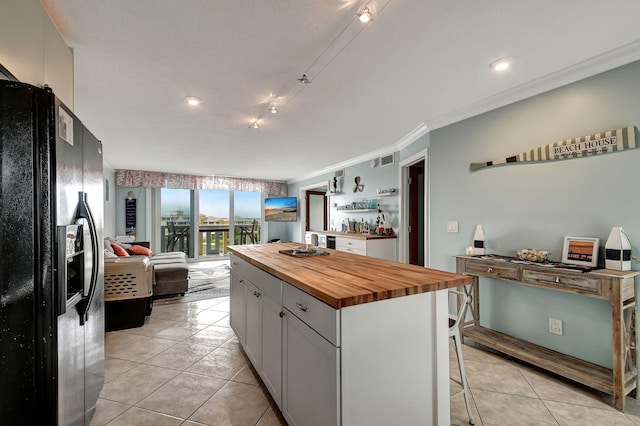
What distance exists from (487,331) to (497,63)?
7.62ft

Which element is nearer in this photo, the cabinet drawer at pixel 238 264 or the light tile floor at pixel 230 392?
the light tile floor at pixel 230 392

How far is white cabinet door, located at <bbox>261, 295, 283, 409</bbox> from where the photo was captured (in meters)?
1.65

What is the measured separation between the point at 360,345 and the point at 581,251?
1.99 meters

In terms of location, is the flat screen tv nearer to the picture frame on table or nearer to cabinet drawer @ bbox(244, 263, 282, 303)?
cabinet drawer @ bbox(244, 263, 282, 303)

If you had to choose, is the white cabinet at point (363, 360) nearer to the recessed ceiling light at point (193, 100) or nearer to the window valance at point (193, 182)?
the recessed ceiling light at point (193, 100)

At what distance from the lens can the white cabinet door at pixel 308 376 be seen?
3.83ft

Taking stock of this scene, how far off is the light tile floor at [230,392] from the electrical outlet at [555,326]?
0.34 meters

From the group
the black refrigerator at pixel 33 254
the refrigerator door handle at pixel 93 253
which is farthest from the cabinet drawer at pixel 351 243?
the black refrigerator at pixel 33 254

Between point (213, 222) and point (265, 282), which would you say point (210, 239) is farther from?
point (265, 282)

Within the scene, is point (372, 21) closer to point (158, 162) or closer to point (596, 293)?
point (596, 293)

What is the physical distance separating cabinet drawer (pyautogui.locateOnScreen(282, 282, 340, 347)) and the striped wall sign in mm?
2302

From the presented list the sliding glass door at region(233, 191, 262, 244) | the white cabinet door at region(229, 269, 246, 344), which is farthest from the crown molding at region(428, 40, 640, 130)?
the sliding glass door at region(233, 191, 262, 244)

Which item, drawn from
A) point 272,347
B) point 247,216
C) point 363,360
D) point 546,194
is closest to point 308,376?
point 363,360

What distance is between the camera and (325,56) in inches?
76.0
